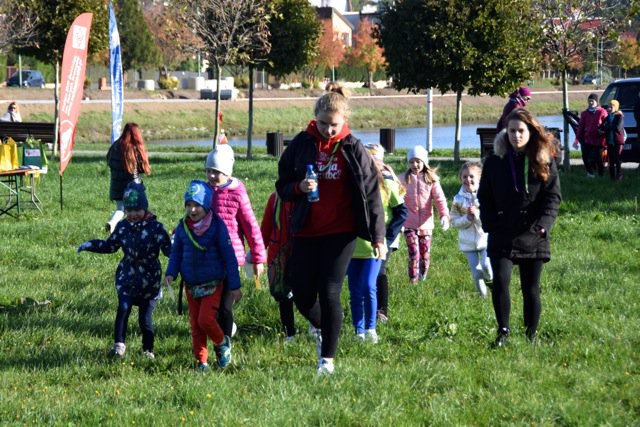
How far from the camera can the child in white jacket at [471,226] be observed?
9.21 metres

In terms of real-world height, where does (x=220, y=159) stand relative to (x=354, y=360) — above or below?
above

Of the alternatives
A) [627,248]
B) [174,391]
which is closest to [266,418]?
[174,391]

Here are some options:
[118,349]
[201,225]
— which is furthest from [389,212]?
[118,349]

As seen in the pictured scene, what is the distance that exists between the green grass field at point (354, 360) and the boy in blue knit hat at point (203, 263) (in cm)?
31

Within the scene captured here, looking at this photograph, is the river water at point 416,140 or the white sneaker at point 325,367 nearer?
the white sneaker at point 325,367

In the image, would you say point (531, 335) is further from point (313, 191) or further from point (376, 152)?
point (313, 191)

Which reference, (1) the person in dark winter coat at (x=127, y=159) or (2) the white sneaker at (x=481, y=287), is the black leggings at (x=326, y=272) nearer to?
(2) the white sneaker at (x=481, y=287)

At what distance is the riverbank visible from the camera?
48344 mm

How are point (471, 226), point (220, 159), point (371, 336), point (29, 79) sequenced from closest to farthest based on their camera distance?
point (220, 159) → point (371, 336) → point (471, 226) → point (29, 79)

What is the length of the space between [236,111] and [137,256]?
48.7 m

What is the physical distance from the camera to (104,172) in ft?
71.2

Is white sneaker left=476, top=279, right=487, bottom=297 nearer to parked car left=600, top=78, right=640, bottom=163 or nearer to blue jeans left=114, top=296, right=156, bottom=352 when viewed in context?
blue jeans left=114, top=296, right=156, bottom=352

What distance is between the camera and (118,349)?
7.23m

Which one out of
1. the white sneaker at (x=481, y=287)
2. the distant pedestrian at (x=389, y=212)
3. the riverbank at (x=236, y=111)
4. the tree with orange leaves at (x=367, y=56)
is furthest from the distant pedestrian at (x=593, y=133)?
the tree with orange leaves at (x=367, y=56)
